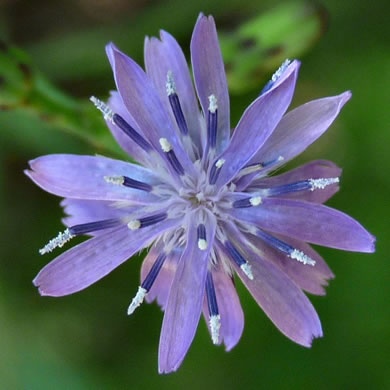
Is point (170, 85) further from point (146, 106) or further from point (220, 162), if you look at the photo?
point (220, 162)

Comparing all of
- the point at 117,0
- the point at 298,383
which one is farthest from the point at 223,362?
the point at 117,0

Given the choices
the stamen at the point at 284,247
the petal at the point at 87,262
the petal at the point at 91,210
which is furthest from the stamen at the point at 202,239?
the petal at the point at 91,210

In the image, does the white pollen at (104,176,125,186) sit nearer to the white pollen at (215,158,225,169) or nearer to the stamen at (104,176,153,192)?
the stamen at (104,176,153,192)

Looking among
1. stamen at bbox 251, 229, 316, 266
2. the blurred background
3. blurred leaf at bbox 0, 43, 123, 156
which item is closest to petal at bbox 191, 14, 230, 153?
stamen at bbox 251, 229, 316, 266

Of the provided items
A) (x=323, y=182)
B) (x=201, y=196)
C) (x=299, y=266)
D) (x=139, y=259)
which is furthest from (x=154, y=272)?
(x=139, y=259)

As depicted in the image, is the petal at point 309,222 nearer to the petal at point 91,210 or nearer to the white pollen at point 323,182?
the white pollen at point 323,182

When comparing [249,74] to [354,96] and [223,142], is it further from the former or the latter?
[354,96]
